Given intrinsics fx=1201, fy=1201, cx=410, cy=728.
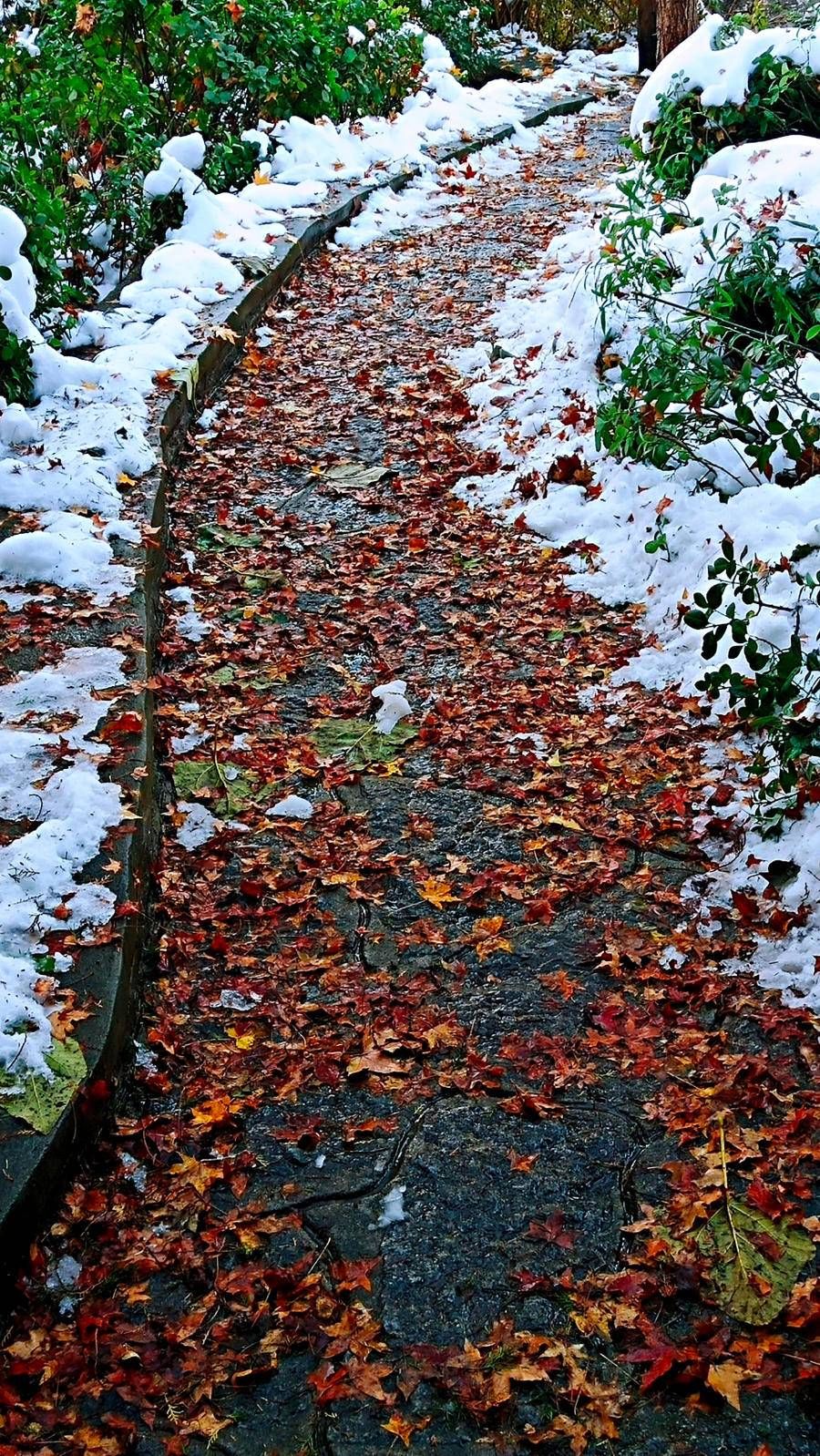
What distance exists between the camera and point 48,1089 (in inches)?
103

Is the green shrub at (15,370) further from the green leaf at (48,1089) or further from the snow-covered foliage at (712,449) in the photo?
the green leaf at (48,1089)

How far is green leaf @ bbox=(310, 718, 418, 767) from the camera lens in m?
4.17

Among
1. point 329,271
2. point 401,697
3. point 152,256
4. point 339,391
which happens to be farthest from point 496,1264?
point 329,271

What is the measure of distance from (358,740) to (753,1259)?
222cm

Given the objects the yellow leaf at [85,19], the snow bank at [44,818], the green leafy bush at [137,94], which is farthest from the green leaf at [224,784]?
the yellow leaf at [85,19]

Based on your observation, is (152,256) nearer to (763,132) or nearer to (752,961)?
(763,132)

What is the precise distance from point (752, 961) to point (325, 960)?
1169 mm

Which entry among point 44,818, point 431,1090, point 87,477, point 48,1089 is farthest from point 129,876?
point 87,477

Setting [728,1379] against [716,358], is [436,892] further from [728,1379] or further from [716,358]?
[716,358]

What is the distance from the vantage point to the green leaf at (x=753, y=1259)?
96.0 inches

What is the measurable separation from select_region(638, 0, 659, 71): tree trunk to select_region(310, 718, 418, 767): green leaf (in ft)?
36.2

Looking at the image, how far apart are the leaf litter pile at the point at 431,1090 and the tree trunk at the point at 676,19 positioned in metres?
6.60

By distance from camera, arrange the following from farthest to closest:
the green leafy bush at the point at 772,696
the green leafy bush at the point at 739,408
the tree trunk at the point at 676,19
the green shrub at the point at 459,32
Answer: the green shrub at the point at 459,32 → the tree trunk at the point at 676,19 → the green leafy bush at the point at 739,408 → the green leafy bush at the point at 772,696

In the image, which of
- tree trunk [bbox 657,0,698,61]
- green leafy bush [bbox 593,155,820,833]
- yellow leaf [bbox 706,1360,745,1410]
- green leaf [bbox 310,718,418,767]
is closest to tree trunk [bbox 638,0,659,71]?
tree trunk [bbox 657,0,698,61]
